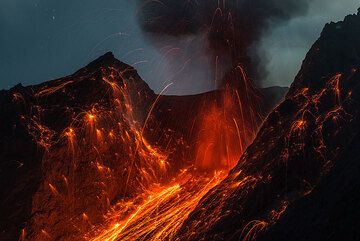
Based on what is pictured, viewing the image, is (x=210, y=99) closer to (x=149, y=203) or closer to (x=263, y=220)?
(x=149, y=203)

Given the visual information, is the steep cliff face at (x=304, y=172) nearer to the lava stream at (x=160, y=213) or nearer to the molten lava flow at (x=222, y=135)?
the lava stream at (x=160, y=213)

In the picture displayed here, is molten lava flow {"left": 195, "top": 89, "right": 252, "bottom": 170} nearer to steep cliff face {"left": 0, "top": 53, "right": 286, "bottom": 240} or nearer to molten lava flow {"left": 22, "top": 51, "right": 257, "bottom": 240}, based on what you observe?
molten lava flow {"left": 22, "top": 51, "right": 257, "bottom": 240}

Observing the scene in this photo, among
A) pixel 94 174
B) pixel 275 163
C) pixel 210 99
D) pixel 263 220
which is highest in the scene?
pixel 210 99

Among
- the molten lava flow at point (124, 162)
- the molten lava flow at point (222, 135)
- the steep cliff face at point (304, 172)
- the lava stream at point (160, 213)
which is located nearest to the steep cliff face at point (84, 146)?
the molten lava flow at point (124, 162)

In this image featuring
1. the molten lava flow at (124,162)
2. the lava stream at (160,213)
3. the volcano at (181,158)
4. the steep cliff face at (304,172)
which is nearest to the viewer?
the steep cliff face at (304,172)

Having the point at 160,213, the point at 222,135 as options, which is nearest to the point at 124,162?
the point at 160,213

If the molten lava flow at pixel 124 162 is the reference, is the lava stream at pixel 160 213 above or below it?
below

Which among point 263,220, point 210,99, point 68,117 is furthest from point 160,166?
point 263,220
